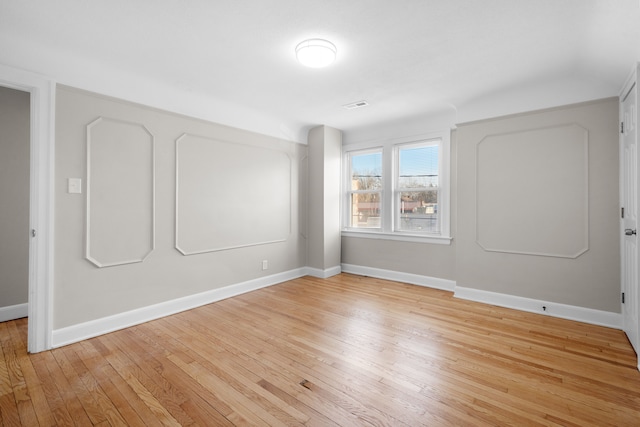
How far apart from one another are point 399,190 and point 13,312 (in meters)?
5.02

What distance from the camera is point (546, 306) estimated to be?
330 cm

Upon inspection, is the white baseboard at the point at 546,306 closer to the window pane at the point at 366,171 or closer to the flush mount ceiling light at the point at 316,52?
the window pane at the point at 366,171

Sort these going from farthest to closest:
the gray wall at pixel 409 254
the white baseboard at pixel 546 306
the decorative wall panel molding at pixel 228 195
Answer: the gray wall at pixel 409 254 < the decorative wall panel molding at pixel 228 195 < the white baseboard at pixel 546 306

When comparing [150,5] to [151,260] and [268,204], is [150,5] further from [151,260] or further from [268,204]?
[268,204]

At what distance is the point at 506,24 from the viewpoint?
217 cm

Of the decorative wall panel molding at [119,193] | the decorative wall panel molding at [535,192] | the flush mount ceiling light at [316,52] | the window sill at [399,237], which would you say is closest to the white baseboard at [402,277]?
the window sill at [399,237]

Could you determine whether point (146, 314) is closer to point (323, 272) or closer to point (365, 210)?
point (323, 272)

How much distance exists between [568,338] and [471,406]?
164cm

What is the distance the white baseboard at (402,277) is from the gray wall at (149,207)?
4.89ft

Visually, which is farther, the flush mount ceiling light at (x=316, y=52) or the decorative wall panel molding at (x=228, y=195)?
the decorative wall panel molding at (x=228, y=195)

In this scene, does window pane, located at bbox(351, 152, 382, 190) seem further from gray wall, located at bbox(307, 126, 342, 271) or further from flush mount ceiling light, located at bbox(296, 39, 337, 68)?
flush mount ceiling light, located at bbox(296, 39, 337, 68)

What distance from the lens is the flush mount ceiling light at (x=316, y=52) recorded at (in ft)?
7.88

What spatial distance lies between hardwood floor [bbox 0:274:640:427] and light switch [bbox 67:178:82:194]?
1360 millimetres

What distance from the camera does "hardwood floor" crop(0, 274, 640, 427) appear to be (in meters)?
1.73
